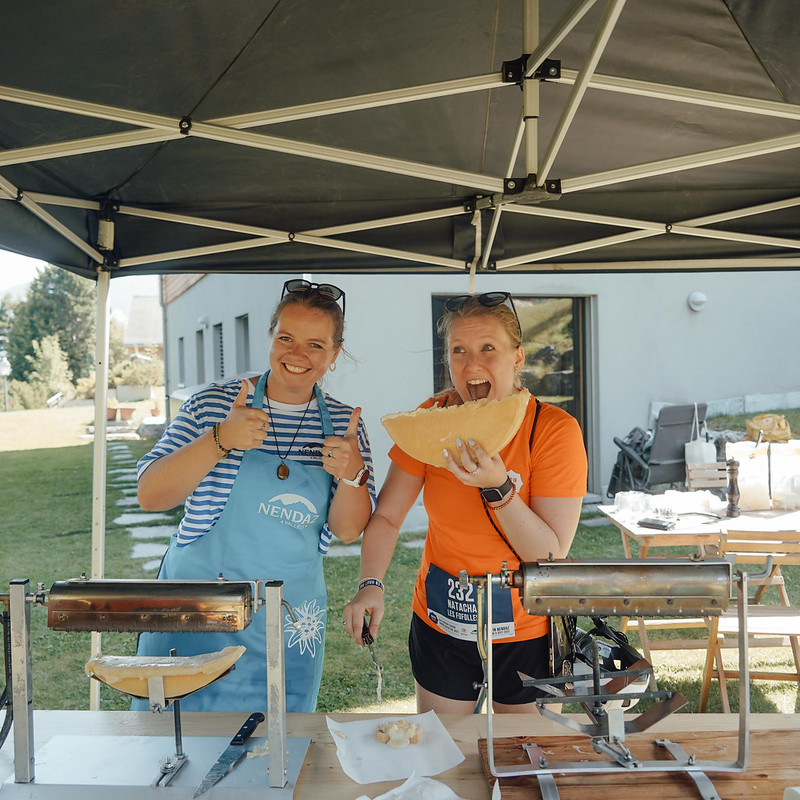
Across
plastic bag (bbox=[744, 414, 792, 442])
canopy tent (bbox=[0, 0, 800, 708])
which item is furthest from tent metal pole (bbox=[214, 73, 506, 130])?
plastic bag (bbox=[744, 414, 792, 442])

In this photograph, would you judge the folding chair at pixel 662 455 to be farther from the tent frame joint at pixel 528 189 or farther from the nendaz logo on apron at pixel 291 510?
the nendaz logo on apron at pixel 291 510

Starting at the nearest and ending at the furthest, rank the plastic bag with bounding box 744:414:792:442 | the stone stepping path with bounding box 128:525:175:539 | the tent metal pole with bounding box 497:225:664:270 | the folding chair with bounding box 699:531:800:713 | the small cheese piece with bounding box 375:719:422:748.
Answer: the small cheese piece with bounding box 375:719:422:748
the tent metal pole with bounding box 497:225:664:270
the folding chair with bounding box 699:531:800:713
the plastic bag with bounding box 744:414:792:442
the stone stepping path with bounding box 128:525:175:539

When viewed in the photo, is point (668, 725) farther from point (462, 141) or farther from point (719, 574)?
point (462, 141)

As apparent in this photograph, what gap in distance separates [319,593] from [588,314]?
311 inches

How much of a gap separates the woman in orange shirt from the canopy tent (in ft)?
1.65

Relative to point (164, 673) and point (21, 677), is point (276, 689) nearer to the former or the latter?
point (164, 673)

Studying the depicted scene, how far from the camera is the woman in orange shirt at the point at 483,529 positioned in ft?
6.18

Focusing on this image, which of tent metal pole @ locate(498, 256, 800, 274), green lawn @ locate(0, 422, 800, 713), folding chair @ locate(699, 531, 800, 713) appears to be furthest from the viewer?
green lawn @ locate(0, 422, 800, 713)

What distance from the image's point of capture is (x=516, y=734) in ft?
5.25

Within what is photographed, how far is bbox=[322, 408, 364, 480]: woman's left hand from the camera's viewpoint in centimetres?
191

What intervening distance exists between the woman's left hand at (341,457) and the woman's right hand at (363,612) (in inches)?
13.3

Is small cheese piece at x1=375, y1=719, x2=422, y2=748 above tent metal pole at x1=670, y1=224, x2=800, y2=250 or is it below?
below

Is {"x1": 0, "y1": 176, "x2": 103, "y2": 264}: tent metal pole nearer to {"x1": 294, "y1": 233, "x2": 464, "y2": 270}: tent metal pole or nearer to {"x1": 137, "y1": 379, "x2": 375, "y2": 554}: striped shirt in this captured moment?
{"x1": 294, "y1": 233, "x2": 464, "y2": 270}: tent metal pole

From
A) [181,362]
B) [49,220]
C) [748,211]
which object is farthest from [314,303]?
[181,362]
